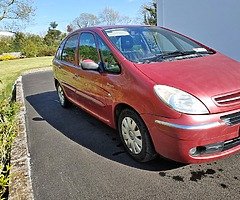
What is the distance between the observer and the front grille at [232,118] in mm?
2495

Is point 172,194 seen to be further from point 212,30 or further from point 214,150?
point 212,30

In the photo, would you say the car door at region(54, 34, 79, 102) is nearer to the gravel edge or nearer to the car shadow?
the car shadow

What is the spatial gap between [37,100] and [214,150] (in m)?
5.45

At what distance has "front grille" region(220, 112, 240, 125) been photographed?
2.49 m

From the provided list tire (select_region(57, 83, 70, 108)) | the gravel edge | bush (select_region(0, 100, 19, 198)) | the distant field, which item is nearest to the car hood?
the gravel edge

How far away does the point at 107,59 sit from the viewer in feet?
11.4

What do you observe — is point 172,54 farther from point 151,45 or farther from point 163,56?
point 151,45

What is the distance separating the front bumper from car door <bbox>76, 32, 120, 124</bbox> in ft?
2.89

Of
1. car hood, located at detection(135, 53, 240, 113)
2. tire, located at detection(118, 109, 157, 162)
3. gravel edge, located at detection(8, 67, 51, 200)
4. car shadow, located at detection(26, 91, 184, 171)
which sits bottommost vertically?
car shadow, located at detection(26, 91, 184, 171)

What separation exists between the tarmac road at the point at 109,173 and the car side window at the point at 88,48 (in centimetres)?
122

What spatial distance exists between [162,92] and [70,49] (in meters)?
2.81

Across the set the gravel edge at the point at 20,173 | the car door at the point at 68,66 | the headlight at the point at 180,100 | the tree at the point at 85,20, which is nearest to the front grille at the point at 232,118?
the headlight at the point at 180,100

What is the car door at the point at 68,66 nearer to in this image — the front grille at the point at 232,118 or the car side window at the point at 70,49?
the car side window at the point at 70,49

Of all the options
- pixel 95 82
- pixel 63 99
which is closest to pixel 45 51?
pixel 63 99
